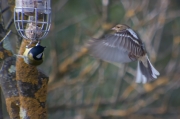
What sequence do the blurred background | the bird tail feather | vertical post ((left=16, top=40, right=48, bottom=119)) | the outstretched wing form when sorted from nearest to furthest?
1. vertical post ((left=16, top=40, right=48, bottom=119))
2. the outstretched wing
3. the bird tail feather
4. the blurred background

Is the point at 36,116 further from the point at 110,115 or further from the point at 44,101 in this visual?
the point at 110,115

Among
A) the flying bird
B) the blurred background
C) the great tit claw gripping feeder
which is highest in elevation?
the great tit claw gripping feeder

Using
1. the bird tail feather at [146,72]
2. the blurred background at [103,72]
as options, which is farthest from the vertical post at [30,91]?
the blurred background at [103,72]

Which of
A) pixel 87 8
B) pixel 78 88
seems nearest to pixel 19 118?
pixel 78 88

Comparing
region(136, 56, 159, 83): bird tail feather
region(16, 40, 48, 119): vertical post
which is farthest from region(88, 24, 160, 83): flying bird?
region(16, 40, 48, 119): vertical post

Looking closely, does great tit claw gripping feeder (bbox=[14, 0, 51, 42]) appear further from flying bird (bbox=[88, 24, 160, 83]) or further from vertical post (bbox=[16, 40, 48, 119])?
flying bird (bbox=[88, 24, 160, 83])

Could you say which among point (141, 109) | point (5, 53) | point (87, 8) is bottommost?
point (141, 109)

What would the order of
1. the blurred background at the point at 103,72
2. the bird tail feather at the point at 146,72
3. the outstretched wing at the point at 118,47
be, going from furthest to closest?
the blurred background at the point at 103,72 → the bird tail feather at the point at 146,72 → the outstretched wing at the point at 118,47

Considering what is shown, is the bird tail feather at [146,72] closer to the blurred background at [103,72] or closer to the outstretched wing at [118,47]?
the outstretched wing at [118,47]
